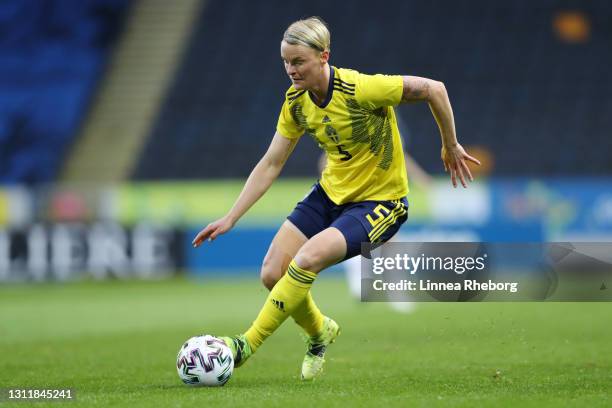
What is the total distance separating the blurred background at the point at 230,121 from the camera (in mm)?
18172

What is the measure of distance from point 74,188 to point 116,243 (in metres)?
1.30

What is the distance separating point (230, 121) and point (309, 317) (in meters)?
15.9

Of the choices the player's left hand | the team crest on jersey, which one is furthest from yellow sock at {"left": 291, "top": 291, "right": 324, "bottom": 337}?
the player's left hand

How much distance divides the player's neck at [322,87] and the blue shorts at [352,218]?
2.20 ft

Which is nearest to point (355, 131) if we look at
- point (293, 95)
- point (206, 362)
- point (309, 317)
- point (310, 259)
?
point (293, 95)

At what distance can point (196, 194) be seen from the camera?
19.0 m

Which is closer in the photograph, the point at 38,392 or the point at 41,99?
the point at 38,392

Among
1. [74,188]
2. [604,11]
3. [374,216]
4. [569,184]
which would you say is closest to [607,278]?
[374,216]

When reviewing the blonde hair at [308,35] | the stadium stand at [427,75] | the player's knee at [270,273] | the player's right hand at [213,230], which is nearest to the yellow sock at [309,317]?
the player's knee at [270,273]

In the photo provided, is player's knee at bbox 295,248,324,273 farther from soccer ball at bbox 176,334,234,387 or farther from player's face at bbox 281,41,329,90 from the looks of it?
player's face at bbox 281,41,329,90

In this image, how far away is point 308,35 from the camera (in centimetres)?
590

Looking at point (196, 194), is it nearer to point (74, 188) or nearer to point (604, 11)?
point (74, 188)

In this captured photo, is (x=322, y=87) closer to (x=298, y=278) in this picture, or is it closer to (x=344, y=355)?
(x=298, y=278)

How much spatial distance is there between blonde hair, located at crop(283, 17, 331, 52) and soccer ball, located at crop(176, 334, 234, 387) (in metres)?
1.72
